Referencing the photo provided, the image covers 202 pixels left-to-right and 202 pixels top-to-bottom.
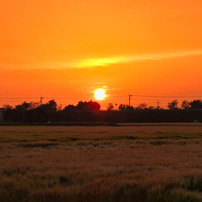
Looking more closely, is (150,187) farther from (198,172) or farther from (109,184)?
(198,172)

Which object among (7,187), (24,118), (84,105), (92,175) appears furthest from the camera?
(84,105)

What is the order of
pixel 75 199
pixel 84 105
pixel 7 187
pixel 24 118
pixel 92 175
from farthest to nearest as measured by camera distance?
pixel 84 105 < pixel 24 118 < pixel 92 175 < pixel 7 187 < pixel 75 199

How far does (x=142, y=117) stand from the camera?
148 metres

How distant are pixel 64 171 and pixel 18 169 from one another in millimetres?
1875

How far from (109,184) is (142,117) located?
139 m

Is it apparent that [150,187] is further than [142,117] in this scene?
No

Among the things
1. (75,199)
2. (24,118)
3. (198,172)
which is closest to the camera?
(75,199)

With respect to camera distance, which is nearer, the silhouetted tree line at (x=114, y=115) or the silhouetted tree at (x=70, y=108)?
the silhouetted tree line at (x=114, y=115)

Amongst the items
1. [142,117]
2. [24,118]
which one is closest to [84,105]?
[142,117]

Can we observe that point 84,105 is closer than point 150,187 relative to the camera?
No

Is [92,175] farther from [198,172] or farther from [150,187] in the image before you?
[198,172]

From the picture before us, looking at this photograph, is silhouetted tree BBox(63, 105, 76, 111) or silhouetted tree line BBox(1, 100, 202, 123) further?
silhouetted tree BBox(63, 105, 76, 111)

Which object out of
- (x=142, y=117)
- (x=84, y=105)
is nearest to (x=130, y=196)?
(x=142, y=117)

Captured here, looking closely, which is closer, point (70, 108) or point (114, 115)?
point (114, 115)
